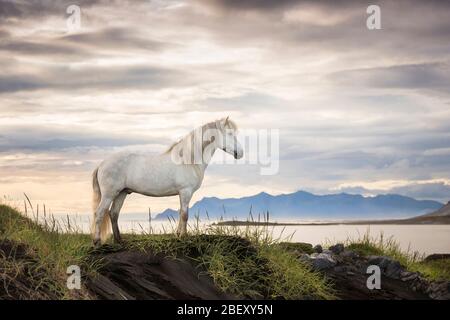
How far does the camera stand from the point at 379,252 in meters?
15.2

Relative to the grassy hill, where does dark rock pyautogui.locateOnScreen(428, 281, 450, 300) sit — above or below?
below

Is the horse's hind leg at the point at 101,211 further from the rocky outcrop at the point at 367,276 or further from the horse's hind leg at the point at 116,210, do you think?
the rocky outcrop at the point at 367,276

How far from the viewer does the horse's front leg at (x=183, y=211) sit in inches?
439

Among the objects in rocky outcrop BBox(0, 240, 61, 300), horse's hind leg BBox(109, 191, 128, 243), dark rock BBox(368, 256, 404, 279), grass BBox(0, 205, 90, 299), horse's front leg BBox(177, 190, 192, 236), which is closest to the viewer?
rocky outcrop BBox(0, 240, 61, 300)

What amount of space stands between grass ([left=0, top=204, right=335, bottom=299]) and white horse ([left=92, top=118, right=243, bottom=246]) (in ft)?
2.04

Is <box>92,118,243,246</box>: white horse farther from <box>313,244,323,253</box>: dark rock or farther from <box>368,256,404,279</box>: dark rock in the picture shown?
<box>368,256,404,279</box>: dark rock

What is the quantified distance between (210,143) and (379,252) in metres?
6.15

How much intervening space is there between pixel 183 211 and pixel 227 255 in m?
1.22

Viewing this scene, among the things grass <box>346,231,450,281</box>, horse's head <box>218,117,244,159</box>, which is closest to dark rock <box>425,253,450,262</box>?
grass <box>346,231,450,281</box>

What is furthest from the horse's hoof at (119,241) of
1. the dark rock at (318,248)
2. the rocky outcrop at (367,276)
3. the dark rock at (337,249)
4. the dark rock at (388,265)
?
the dark rock at (388,265)

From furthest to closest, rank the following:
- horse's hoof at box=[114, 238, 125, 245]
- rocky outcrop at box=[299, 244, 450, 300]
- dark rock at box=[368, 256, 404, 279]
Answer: dark rock at box=[368, 256, 404, 279]
horse's hoof at box=[114, 238, 125, 245]
rocky outcrop at box=[299, 244, 450, 300]

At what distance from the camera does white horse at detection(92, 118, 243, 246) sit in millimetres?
11570
